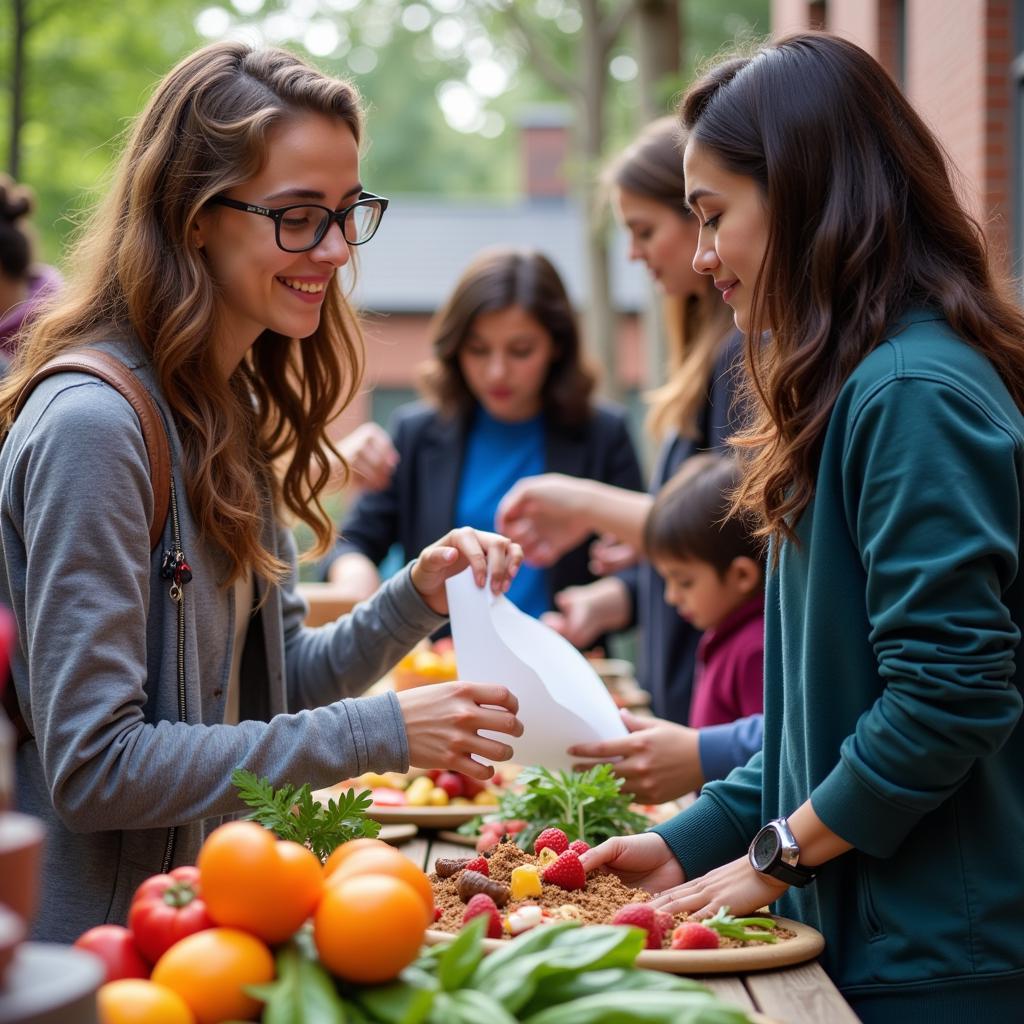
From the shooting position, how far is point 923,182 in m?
1.91

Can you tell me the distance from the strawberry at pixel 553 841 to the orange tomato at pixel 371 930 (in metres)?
0.73

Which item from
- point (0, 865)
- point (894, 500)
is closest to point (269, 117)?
point (894, 500)

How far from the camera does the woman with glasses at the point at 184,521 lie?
1.92 m

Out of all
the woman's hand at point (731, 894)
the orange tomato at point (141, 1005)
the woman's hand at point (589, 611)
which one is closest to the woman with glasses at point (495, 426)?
the woman's hand at point (589, 611)

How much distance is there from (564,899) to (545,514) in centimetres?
214

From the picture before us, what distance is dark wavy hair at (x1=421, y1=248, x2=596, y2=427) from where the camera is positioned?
15.4 ft

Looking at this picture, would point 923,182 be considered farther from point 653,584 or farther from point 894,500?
point 653,584

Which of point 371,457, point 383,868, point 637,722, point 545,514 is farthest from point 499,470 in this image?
point 383,868

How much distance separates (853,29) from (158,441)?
27.3ft

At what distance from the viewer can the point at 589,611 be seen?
14.5 ft

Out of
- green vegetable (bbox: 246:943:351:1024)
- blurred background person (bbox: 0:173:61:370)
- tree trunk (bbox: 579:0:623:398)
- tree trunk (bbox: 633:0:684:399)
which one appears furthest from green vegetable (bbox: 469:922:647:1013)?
tree trunk (bbox: 579:0:623:398)

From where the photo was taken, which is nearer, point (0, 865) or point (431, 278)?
point (0, 865)

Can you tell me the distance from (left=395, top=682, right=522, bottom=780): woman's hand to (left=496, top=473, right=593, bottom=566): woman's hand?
70.2 inches

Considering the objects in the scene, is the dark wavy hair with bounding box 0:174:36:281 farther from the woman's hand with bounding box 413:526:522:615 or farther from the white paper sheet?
the white paper sheet
